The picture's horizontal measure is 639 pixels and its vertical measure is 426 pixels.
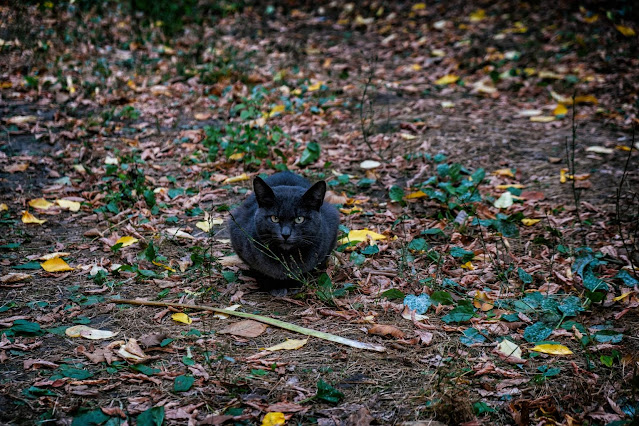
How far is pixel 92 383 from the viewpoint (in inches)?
113

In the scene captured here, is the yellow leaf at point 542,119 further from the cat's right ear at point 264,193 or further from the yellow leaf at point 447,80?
the cat's right ear at point 264,193

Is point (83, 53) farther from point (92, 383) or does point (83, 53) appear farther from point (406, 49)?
point (92, 383)

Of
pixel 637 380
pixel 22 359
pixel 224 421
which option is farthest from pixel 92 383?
pixel 637 380

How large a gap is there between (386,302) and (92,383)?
1.82m

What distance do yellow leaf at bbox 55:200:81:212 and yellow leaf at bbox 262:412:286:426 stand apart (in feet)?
10.2

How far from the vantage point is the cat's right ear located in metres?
3.68

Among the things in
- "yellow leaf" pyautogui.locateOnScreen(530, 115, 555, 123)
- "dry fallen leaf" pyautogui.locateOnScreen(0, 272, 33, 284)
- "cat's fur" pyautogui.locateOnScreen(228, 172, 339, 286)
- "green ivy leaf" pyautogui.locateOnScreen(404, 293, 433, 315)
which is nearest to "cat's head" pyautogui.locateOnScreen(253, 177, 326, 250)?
"cat's fur" pyautogui.locateOnScreen(228, 172, 339, 286)

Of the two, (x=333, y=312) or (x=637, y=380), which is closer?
(x=637, y=380)

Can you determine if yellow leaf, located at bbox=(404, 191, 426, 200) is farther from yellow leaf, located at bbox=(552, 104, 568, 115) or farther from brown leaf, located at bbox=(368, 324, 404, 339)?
yellow leaf, located at bbox=(552, 104, 568, 115)

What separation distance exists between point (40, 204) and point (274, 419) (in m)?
3.32

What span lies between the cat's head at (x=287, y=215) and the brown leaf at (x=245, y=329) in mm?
552

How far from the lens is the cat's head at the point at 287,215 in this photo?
371 centimetres

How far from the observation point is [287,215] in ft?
12.2

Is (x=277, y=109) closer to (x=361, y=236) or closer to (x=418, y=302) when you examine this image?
(x=361, y=236)
